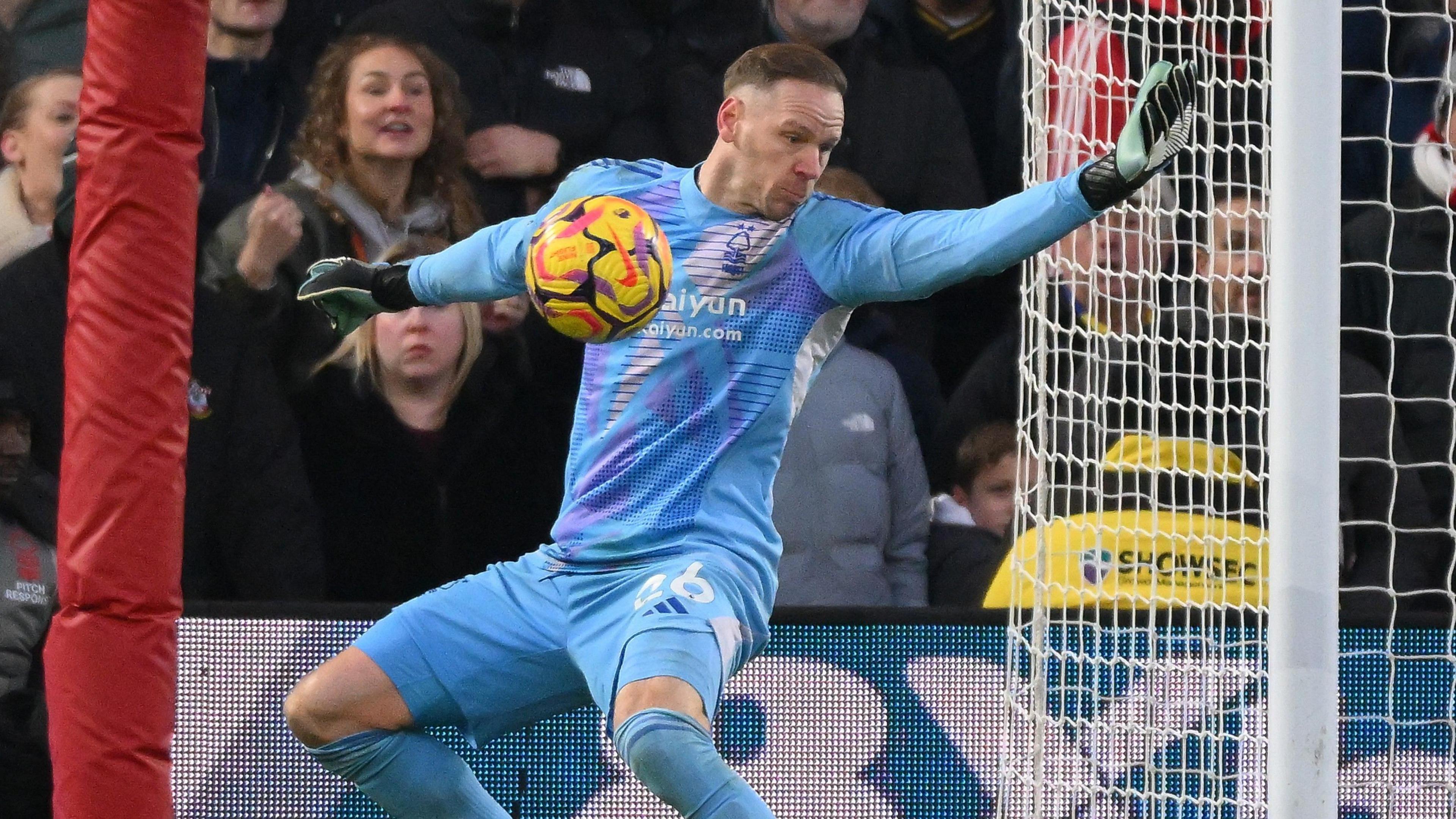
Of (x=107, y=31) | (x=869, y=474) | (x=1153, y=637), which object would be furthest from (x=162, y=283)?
(x=1153, y=637)

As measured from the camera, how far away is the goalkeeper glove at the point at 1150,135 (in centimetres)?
331

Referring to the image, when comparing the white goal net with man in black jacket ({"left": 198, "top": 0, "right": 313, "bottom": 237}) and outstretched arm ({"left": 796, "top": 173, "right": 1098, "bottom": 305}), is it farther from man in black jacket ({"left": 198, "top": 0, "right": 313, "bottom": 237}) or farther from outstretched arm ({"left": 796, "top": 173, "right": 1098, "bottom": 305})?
man in black jacket ({"left": 198, "top": 0, "right": 313, "bottom": 237})

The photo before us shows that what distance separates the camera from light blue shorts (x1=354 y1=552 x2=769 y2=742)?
3.60 metres

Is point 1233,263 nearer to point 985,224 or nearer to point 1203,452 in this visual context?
point 1203,452

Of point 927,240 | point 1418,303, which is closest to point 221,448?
point 927,240

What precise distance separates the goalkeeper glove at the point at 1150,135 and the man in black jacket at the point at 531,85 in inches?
88.1

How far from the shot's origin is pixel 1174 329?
4609mm

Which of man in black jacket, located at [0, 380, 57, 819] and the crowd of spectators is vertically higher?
the crowd of spectators

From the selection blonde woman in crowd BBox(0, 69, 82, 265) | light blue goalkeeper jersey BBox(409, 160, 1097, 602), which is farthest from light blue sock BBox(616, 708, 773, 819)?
blonde woman in crowd BBox(0, 69, 82, 265)

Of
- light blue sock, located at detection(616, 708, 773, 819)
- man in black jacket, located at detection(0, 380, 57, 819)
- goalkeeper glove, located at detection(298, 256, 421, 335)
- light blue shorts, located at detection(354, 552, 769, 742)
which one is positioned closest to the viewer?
light blue sock, located at detection(616, 708, 773, 819)

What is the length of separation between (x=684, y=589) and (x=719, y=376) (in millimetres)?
475

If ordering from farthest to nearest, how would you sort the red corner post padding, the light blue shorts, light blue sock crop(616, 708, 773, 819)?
the light blue shorts < light blue sock crop(616, 708, 773, 819) < the red corner post padding

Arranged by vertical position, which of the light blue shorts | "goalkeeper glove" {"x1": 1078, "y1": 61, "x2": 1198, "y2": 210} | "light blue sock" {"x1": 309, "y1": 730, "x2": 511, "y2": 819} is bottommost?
"light blue sock" {"x1": 309, "y1": 730, "x2": 511, "y2": 819}

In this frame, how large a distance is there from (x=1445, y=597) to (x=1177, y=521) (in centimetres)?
95
